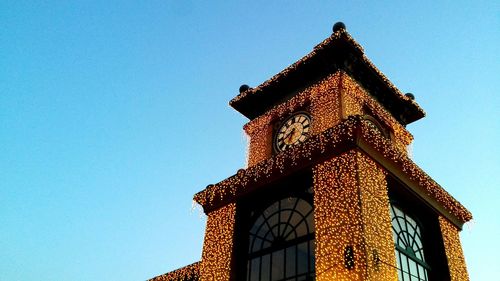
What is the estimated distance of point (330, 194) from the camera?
50.7ft

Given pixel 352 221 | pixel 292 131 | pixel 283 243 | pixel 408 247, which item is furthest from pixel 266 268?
pixel 292 131

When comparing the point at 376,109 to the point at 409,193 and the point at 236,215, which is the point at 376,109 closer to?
the point at 409,193

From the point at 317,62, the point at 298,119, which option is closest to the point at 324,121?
the point at 298,119

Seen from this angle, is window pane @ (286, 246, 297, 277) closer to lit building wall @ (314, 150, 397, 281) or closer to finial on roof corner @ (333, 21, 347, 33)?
lit building wall @ (314, 150, 397, 281)

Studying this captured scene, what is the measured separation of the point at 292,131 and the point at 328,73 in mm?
3109

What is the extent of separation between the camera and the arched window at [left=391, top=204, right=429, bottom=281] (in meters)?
16.2

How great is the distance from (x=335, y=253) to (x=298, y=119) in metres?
8.25

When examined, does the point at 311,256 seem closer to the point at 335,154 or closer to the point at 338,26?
the point at 335,154

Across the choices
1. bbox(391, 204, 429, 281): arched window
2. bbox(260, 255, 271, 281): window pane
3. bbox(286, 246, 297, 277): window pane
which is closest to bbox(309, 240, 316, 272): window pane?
bbox(286, 246, 297, 277): window pane

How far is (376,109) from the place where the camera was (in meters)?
21.3

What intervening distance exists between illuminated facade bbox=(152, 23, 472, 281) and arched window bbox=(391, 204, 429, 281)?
54mm

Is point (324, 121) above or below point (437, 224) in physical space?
above

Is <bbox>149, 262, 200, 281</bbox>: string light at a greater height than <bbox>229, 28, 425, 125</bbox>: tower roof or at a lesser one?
lesser

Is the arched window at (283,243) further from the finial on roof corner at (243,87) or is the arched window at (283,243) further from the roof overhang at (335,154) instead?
the finial on roof corner at (243,87)
